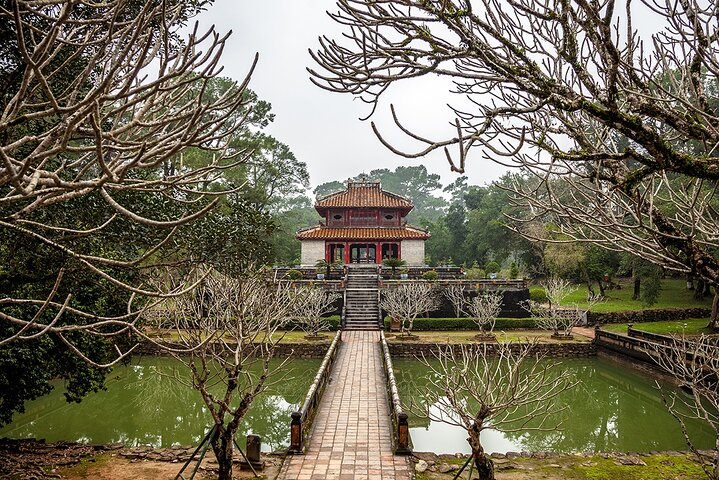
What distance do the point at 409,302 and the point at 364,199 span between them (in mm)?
14706

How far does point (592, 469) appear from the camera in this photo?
7.64m

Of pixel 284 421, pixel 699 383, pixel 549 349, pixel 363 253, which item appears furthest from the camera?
pixel 363 253

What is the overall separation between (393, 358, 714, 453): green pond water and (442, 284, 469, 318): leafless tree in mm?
7897

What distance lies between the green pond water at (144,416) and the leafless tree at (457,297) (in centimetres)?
1006

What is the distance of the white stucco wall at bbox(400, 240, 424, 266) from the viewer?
31250 mm

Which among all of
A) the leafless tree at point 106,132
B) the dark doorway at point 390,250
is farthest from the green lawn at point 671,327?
the leafless tree at point 106,132

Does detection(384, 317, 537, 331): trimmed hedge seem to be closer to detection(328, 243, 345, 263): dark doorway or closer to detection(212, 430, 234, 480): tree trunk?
detection(328, 243, 345, 263): dark doorway

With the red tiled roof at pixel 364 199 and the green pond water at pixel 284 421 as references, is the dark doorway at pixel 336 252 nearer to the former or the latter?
the red tiled roof at pixel 364 199

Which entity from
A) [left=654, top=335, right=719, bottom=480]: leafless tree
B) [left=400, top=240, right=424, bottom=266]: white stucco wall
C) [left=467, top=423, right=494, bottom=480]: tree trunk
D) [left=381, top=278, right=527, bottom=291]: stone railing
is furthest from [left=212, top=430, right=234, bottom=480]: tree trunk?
[left=400, top=240, right=424, bottom=266]: white stucco wall

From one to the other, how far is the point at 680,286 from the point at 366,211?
20.7 meters

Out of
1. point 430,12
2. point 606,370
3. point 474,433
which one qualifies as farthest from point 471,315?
point 430,12

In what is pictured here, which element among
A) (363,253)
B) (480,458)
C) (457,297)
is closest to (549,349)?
(457,297)

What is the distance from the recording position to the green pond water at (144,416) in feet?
33.8

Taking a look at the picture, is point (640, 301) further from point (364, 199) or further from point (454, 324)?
point (364, 199)
